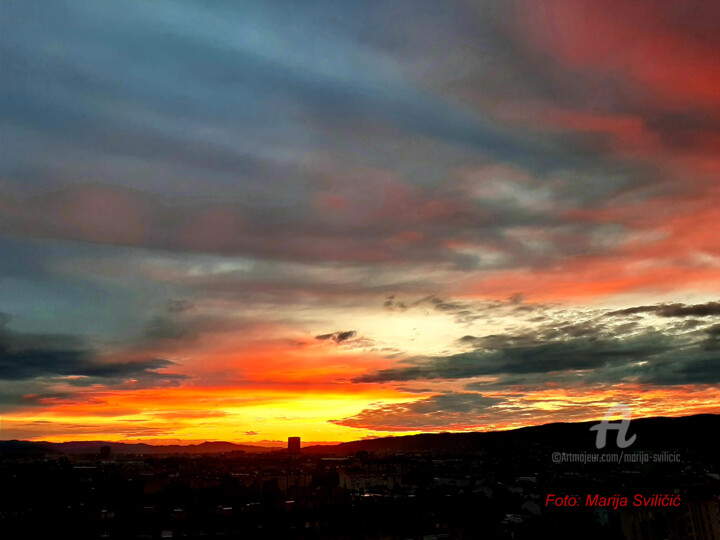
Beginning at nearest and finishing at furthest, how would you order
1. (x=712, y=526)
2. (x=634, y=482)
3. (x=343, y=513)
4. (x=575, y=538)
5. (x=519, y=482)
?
(x=575, y=538) → (x=343, y=513) → (x=712, y=526) → (x=634, y=482) → (x=519, y=482)

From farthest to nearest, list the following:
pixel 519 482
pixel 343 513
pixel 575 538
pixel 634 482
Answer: pixel 519 482
pixel 634 482
pixel 343 513
pixel 575 538

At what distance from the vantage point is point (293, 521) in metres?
90.9

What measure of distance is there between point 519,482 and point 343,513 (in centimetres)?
6349

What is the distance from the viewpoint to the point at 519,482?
472 ft

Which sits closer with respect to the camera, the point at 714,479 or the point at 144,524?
the point at 144,524

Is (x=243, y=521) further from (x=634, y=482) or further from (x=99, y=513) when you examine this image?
(x=634, y=482)

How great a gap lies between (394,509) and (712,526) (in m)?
50.7

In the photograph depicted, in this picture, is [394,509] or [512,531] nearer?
[512,531]

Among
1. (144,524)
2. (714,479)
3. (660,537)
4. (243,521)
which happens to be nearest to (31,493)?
(144,524)

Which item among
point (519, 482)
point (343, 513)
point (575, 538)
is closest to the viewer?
point (575, 538)

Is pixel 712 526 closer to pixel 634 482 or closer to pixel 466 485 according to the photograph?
pixel 634 482

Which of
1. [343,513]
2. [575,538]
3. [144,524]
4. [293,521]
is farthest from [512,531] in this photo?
[144,524]

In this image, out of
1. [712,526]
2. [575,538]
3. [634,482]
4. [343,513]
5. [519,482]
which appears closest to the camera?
[575,538]

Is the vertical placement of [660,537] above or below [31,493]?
below
